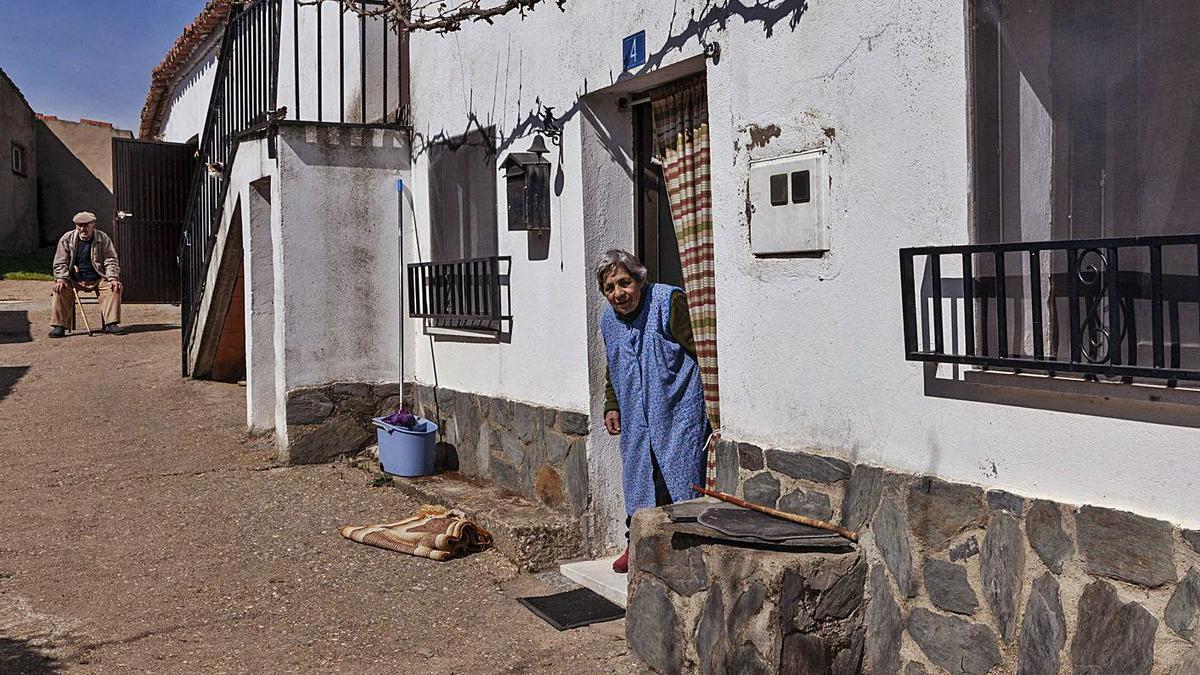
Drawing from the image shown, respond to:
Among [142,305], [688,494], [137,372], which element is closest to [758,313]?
[688,494]

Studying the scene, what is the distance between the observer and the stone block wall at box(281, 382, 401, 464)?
26.1 ft

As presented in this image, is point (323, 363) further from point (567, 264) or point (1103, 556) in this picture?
point (1103, 556)

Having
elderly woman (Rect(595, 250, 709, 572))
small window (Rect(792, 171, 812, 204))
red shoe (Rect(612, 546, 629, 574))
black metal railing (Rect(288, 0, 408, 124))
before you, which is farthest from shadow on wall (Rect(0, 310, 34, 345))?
small window (Rect(792, 171, 812, 204))

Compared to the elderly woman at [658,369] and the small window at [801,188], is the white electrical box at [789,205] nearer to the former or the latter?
the small window at [801,188]

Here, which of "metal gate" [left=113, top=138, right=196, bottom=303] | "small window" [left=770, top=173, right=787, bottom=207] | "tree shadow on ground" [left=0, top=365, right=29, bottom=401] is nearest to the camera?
"small window" [left=770, top=173, right=787, bottom=207]

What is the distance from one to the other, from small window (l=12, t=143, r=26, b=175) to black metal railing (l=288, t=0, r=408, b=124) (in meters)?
15.1

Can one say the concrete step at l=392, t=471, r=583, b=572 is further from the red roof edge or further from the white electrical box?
the red roof edge

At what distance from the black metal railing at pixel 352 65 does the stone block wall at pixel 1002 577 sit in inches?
191

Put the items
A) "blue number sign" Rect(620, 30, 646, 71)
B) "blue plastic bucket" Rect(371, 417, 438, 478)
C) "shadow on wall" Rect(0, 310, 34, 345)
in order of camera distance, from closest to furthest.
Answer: "blue number sign" Rect(620, 30, 646, 71) → "blue plastic bucket" Rect(371, 417, 438, 478) → "shadow on wall" Rect(0, 310, 34, 345)

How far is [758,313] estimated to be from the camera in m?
4.48

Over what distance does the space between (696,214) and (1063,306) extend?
2.09 metres

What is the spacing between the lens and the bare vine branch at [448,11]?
5.96m

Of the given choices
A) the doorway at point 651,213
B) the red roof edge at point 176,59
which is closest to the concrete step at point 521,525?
the doorway at point 651,213

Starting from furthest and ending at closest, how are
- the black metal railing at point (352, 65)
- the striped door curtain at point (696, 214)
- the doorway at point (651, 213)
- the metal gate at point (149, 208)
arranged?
the metal gate at point (149, 208) < the black metal railing at point (352, 65) < the doorway at point (651, 213) < the striped door curtain at point (696, 214)
